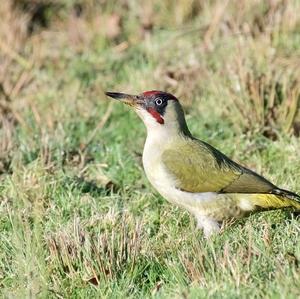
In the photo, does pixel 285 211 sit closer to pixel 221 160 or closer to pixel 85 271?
pixel 221 160

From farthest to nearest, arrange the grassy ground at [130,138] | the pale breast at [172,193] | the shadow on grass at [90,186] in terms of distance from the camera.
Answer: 1. the shadow on grass at [90,186]
2. the pale breast at [172,193]
3. the grassy ground at [130,138]

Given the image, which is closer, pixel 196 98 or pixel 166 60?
pixel 196 98

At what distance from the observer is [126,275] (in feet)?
14.5

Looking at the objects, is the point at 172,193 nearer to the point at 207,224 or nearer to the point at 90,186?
the point at 207,224

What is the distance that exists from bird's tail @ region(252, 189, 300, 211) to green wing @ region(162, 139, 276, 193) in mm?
41

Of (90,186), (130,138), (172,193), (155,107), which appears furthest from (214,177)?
(130,138)

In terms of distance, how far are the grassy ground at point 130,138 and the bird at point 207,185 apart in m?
0.11

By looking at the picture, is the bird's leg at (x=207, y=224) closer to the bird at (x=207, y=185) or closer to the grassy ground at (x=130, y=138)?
the bird at (x=207, y=185)

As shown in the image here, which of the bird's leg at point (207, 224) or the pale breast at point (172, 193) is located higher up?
the pale breast at point (172, 193)

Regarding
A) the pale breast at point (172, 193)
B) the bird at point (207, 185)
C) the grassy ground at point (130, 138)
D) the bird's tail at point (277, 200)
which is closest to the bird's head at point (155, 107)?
the bird at point (207, 185)

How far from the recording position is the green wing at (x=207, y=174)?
504cm

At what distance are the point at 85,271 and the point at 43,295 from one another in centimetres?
44

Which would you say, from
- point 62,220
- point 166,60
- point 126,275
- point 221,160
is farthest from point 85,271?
point 166,60

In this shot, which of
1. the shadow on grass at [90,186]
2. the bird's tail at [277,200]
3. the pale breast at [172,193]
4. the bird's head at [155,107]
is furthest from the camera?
the shadow on grass at [90,186]
